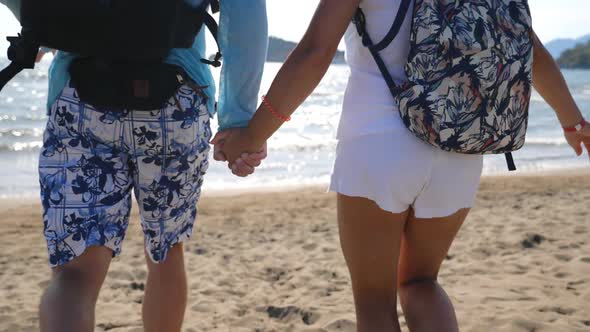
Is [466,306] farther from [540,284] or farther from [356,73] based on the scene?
[356,73]

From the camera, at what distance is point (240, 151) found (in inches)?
79.7

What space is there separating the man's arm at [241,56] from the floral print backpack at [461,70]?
45 cm

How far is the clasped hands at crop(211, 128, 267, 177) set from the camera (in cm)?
200

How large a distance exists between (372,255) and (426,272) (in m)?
Result: 0.26

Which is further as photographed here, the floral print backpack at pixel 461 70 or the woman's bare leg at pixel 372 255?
the woman's bare leg at pixel 372 255

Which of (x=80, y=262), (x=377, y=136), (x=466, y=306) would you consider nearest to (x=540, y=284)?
(x=466, y=306)

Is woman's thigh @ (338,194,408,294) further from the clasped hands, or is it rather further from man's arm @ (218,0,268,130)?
man's arm @ (218,0,268,130)

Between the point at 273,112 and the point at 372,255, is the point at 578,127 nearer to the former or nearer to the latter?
the point at 372,255

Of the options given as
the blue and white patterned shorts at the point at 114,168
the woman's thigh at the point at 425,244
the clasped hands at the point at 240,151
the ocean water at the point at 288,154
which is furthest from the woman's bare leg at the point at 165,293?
the ocean water at the point at 288,154

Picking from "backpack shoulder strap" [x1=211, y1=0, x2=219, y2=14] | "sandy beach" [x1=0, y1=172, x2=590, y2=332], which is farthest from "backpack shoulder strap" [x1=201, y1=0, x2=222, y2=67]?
"sandy beach" [x1=0, y1=172, x2=590, y2=332]

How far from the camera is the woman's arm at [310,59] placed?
1.77 m

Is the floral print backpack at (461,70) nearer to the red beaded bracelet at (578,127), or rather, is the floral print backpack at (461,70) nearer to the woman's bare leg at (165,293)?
the red beaded bracelet at (578,127)

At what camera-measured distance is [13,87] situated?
Answer: 25609 mm

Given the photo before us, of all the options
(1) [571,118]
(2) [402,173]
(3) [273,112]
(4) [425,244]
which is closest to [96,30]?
(3) [273,112]
